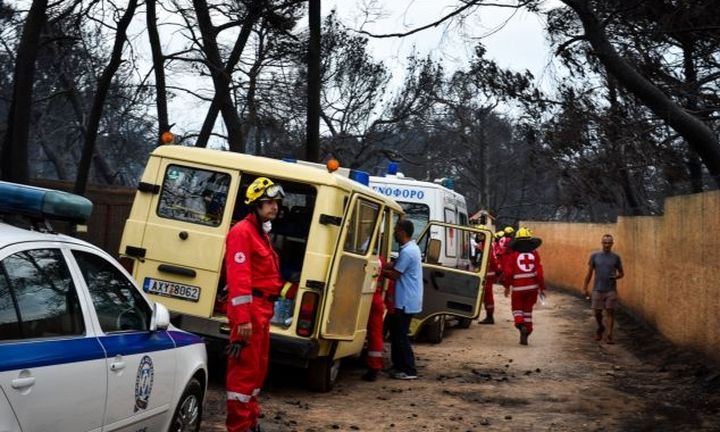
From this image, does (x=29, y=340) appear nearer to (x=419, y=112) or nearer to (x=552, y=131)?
(x=552, y=131)

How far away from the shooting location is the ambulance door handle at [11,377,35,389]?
388 centimetres

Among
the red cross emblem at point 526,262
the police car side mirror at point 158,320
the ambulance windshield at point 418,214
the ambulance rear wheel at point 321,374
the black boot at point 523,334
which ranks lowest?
the ambulance rear wheel at point 321,374

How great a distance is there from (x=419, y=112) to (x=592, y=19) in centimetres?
2692

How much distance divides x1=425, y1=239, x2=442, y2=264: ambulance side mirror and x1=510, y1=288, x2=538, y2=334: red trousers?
1821mm

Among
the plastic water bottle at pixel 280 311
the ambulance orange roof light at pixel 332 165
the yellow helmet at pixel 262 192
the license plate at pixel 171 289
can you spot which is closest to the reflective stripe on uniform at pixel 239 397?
the yellow helmet at pixel 262 192

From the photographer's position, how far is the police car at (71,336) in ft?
13.3

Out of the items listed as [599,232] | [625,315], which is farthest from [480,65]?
[599,232]

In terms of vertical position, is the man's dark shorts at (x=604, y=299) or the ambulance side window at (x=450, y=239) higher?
the ambulance side window at (x=450, y=239)

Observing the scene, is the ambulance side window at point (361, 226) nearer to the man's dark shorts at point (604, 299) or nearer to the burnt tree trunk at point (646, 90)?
the burnt tree trunk at point (646, 90)

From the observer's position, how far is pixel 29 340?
13.6ft

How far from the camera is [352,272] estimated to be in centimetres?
928

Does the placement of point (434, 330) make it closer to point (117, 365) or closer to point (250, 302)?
point (250, 302)

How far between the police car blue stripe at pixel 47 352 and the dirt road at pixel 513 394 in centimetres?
315

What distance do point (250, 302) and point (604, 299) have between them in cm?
1006
